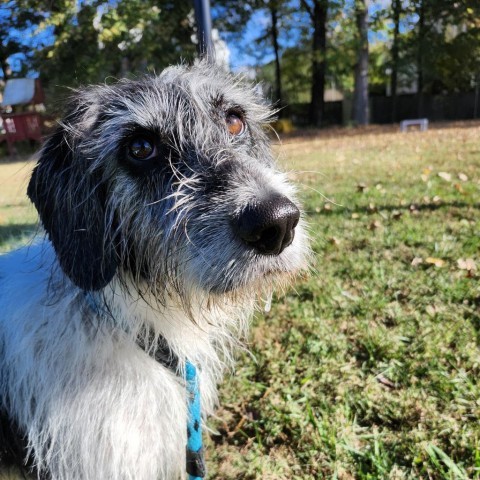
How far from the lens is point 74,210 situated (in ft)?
6.68

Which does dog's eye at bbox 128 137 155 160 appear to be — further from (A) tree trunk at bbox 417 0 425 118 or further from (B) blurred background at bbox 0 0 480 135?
(A) tree trunk at bbox 417 0 425 118

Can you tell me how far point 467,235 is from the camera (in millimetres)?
4578

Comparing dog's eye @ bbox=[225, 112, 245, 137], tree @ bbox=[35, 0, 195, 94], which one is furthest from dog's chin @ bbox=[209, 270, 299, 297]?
tree @ bbox=[35, 0, 195, 94]

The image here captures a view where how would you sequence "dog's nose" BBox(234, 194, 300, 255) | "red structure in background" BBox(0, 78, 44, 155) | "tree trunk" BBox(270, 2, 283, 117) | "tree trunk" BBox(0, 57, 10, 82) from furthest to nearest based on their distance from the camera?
"tree trunk" BBox(270, 2, 283, 117), "tree trunk" BBox(0, 57, 10, 82), "red structure in background" BBox(0, 78, 44, 155), "dog's nose" BBox(234, 194, 300, 255)

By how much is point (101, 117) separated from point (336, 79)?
3506 centimetres

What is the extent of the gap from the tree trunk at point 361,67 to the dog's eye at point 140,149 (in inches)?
898

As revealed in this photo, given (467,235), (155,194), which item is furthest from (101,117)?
(467,235)

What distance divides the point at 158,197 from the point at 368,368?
1806 millimetres

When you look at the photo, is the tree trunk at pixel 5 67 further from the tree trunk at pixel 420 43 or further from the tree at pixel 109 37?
the tree trunk at pixel 420 43

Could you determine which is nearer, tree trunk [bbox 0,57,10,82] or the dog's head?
the dog's head

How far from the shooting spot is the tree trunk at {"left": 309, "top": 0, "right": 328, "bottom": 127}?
2572 centimetres

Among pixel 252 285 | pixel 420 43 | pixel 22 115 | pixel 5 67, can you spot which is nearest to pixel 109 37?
pixel 22 115

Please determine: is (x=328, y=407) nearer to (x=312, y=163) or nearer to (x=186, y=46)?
(x=312, y=163)

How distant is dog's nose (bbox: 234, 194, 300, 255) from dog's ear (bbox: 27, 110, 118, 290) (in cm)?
65
